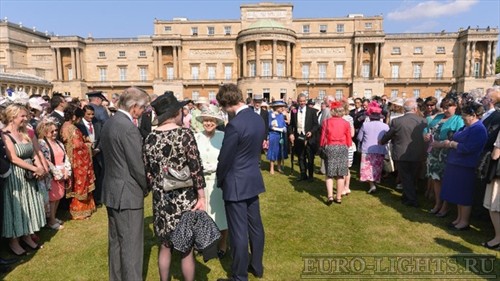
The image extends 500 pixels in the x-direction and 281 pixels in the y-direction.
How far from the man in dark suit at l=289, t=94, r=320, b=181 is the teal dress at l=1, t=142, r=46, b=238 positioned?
609 cm

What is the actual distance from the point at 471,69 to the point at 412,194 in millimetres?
48184

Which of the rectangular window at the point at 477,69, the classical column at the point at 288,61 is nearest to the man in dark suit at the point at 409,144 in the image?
the classical column at the point at 288,61

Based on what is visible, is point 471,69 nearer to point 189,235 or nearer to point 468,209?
point 468,209

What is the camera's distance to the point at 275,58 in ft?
139

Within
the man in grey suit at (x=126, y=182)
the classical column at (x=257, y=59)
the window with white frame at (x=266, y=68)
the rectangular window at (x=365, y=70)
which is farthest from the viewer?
the rectangular window at (x=365, y=70)

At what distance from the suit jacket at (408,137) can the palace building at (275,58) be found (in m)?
35.9

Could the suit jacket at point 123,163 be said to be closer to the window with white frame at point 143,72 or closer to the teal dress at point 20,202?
the teal dress at point 20,202

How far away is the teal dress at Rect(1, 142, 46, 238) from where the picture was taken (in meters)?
4.37

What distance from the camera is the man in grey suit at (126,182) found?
10.2ft

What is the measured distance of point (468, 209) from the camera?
17.5 ft

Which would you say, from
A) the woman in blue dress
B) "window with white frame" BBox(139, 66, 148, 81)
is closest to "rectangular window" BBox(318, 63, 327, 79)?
"window with white frame" BBox(139, 66, 148, 81)

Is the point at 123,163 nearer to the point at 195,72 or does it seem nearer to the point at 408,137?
the point at 408,137

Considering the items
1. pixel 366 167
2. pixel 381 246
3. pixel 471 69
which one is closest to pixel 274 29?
pixel 471 69

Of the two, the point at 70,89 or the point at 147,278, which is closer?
the point at 147,278
